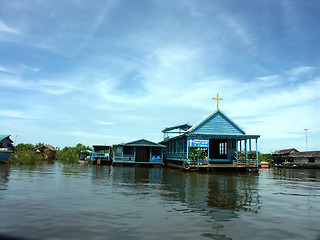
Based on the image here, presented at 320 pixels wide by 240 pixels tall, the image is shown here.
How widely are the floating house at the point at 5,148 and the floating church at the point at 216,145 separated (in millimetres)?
26455

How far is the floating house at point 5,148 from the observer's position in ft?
123

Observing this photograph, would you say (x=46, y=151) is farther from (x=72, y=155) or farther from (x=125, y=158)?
(x=125, y=158)

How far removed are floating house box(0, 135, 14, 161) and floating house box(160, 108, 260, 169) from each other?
2646 centimetres

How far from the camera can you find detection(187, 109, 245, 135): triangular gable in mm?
30453

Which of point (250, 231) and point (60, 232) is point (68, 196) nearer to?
point (60, 232)

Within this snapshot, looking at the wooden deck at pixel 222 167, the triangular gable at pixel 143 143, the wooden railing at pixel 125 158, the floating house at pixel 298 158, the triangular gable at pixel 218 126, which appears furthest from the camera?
the floating house at pixel 298 158

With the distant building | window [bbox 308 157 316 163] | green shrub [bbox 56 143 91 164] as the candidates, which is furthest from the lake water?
window [bbox 308 157 316 163]

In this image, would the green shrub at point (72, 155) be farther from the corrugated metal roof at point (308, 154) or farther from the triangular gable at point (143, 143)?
the corrugated metal roof at point (308, 154)

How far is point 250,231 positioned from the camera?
6.76 metres

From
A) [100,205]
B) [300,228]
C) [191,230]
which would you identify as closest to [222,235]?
[191,230]

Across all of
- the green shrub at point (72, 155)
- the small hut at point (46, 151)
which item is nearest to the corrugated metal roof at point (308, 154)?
the green shrub at point (72, 155)

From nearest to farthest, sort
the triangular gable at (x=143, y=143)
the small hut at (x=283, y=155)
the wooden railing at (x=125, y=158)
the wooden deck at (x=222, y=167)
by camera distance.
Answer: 1. the wooden deck at (x=222, y=167)
2. the triangular gable at (x=143, y=143)
3. the wooden railing at (x=125, y=158)
4. the small hut at (x=283, y=155)

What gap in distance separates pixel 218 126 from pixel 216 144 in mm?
4406

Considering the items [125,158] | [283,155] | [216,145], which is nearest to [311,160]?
[283,155]
